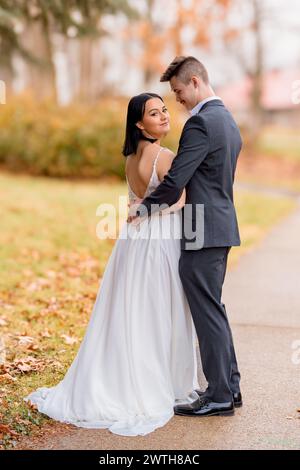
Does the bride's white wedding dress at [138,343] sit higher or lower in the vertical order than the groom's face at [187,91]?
lower

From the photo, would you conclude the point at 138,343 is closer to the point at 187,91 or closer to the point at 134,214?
the point at 134,214

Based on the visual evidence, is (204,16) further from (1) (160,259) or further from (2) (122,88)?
(1) (160,259)

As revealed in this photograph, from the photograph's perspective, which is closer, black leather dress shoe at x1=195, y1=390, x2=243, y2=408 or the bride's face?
the bride's face

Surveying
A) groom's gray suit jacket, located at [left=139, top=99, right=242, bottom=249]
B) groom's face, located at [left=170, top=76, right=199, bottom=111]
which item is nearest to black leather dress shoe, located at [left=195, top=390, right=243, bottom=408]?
groom's gray suit jacket, located at [left=139, top=99, right=242, bottom=249]

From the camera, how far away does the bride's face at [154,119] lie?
15.2 feet

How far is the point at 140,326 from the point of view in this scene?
15.6ft

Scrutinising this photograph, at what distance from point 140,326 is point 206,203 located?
899 millimetres

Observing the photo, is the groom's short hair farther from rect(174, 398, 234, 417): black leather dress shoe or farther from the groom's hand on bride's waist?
rect(174, 398, 234, 417): black leather dress shoe

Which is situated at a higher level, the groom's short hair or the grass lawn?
the groom's short hair

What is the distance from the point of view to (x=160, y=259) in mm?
4762

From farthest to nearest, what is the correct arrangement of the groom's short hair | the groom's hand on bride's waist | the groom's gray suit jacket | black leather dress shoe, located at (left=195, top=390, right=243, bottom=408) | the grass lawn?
the grass lawn → black leather dress shoe, located at (left=195, top=390, right=243, bottom=408) → the groom's hand on bride's waist → the groom's short hair → the groom's gray suit jacket

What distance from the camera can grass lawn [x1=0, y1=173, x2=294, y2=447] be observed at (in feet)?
18.0

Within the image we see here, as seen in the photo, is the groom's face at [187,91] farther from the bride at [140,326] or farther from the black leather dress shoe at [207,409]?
the black leather dress shoe at [207,409]

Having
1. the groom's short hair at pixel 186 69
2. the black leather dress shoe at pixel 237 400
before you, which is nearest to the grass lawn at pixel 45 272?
the black leather dress shoe at pixel 237 400
